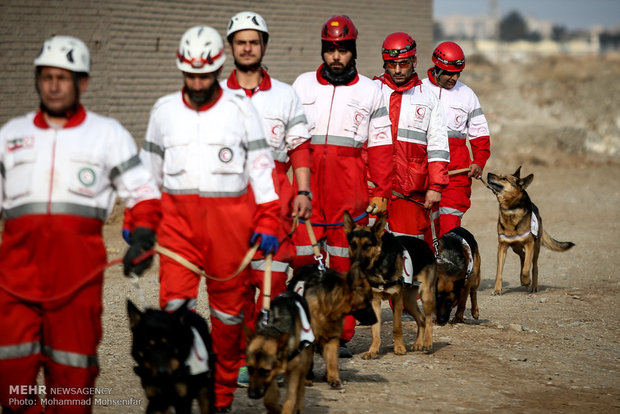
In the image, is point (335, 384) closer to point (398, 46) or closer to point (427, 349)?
point (427, 349)

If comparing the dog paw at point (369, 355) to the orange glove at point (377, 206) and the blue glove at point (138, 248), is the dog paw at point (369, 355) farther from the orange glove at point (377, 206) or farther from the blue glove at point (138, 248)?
the blue glove at point (138, 248)

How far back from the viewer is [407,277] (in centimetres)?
888

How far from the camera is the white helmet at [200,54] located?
20.0 ft

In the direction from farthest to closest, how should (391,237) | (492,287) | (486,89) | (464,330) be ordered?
1. (486,89)
2. (492,287)
3. (464,330)
4. (391,237)

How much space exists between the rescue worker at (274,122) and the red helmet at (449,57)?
12.7 ft

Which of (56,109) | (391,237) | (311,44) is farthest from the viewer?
(311,44)

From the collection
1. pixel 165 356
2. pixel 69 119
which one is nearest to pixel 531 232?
pixel 165 356

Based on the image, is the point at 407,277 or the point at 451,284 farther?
the point at 451,284

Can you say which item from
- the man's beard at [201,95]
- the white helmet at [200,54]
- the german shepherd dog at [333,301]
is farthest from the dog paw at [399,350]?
the white helmet at [200,54]

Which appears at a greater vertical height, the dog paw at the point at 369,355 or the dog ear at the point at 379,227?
the dog ear at the point at 379,227

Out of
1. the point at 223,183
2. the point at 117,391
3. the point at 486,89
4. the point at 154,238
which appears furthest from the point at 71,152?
the point at 486,89

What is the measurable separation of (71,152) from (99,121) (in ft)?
0.93

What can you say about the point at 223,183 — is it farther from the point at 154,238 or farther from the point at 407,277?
the point at 407,277

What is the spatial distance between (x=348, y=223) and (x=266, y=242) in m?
2.06
